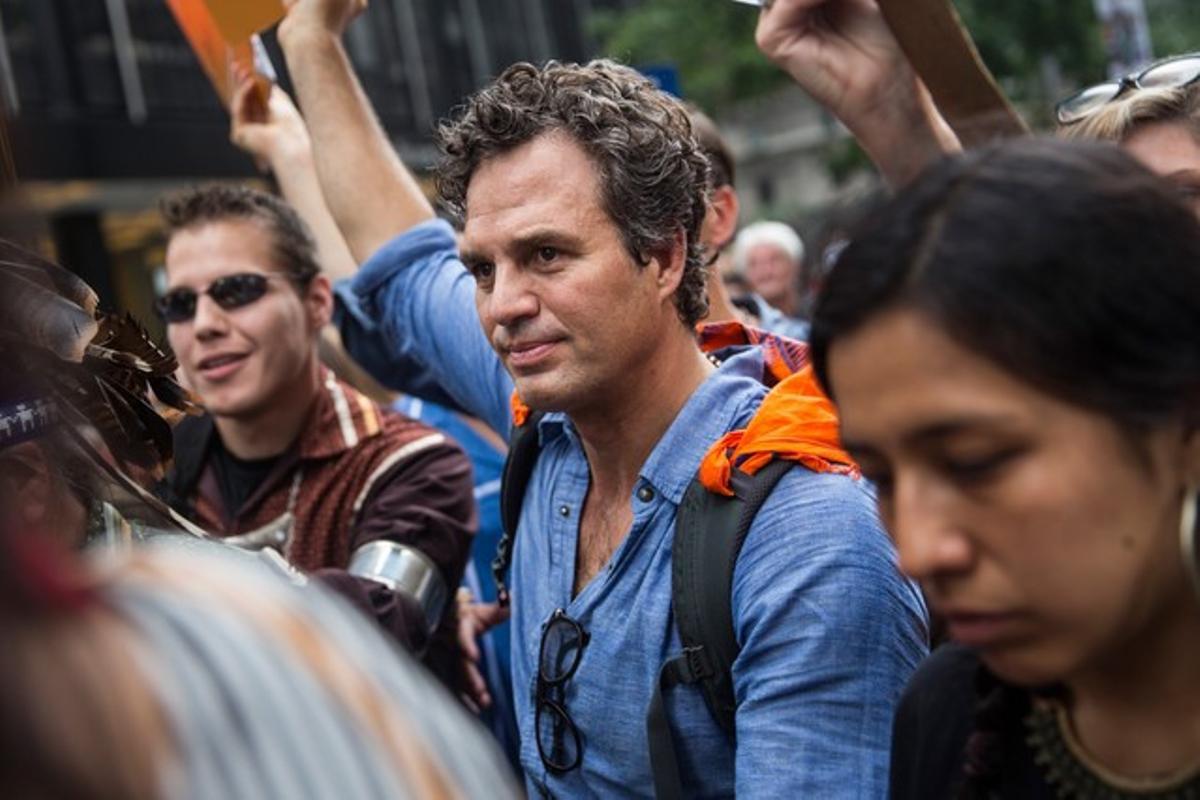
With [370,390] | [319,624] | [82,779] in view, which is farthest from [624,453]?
[370,390]

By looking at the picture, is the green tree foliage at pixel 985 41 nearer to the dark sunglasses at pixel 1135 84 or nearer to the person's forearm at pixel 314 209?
the person's forearm at pixel 314 209

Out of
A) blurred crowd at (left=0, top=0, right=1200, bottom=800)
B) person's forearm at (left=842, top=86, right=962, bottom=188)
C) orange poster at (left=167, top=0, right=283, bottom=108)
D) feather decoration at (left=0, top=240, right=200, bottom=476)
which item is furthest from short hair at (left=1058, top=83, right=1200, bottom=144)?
orange poster at (left=167, top=0, right=283, bottom=108)

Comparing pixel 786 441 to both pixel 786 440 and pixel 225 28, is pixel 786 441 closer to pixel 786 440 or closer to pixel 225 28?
pixel 786 440

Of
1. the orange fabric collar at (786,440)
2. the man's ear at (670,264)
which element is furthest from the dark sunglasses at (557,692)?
the man's ear at (670,264)

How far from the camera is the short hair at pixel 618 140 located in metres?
2.62

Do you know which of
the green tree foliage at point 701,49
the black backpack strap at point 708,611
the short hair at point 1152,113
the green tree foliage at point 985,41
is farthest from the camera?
the green tree foliage at point 701,49

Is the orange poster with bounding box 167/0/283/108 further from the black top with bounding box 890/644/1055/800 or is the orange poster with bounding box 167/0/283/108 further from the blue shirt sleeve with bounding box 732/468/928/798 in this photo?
the black top with bounding box 890/644/1055/800

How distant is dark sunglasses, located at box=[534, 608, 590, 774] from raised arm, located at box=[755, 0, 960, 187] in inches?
41.0

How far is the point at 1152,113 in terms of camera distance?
2750 mm

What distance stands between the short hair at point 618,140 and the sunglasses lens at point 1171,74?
82 cm

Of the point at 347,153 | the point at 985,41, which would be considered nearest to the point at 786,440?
the point at 347,153

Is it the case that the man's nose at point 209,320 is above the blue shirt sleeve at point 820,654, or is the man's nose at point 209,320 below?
above

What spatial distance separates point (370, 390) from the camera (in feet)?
17.3

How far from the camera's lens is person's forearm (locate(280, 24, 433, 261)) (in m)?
3.50
